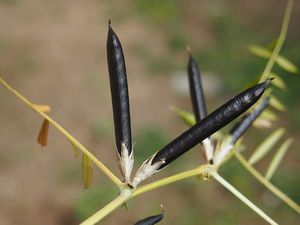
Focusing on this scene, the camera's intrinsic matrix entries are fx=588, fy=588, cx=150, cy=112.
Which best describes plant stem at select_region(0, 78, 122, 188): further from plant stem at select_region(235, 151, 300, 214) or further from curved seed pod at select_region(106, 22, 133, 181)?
plant stem at select_region(235, 151, 300, 214)

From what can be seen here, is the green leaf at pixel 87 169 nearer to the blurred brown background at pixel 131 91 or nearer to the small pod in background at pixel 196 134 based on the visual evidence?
the small pod in background at pixel 196 134

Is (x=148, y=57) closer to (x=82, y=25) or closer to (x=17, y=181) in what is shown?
(x=82, y=25)

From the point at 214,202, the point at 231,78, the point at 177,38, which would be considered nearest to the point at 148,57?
the point at 177,38

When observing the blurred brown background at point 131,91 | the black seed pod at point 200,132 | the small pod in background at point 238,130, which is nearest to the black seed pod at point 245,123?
the small pod in background at point 238,130

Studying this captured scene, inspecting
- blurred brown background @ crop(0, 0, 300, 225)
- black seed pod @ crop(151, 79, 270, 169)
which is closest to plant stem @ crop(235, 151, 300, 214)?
black seed pod @ crop(151, 79, 270, 169)

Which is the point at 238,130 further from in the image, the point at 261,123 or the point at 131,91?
the point at 131,91

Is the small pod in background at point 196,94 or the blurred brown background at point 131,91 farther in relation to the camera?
the blurred brown background at point 131,91
